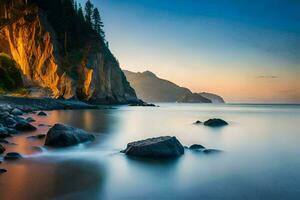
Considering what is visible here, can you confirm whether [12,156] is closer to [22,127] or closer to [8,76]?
[22,127]

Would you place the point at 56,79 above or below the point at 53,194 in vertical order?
above

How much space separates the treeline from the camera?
81.4 meters

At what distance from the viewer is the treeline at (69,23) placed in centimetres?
8138

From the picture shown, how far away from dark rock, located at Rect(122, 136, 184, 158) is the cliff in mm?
58433

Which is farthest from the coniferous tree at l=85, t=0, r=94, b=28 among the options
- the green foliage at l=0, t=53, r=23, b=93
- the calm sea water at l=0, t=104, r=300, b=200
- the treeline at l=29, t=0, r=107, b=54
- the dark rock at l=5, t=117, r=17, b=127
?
the calm sea water at l=0, t=104, r=300, b=200

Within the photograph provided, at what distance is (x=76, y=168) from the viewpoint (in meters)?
9.52

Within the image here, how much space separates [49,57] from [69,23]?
17.9 metres

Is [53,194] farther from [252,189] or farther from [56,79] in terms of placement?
[56,79]

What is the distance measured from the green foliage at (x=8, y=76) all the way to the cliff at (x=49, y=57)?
12.4 metres

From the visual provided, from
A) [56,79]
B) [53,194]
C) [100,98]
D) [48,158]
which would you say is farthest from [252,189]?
[100,98]

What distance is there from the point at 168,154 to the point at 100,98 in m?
68.4

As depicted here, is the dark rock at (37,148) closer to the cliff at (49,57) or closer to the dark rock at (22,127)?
the dark rock at (22,127)

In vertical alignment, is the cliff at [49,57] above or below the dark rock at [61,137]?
above

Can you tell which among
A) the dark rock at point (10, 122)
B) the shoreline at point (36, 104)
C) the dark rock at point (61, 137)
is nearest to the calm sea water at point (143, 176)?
the dark rock at point (61, 137)
